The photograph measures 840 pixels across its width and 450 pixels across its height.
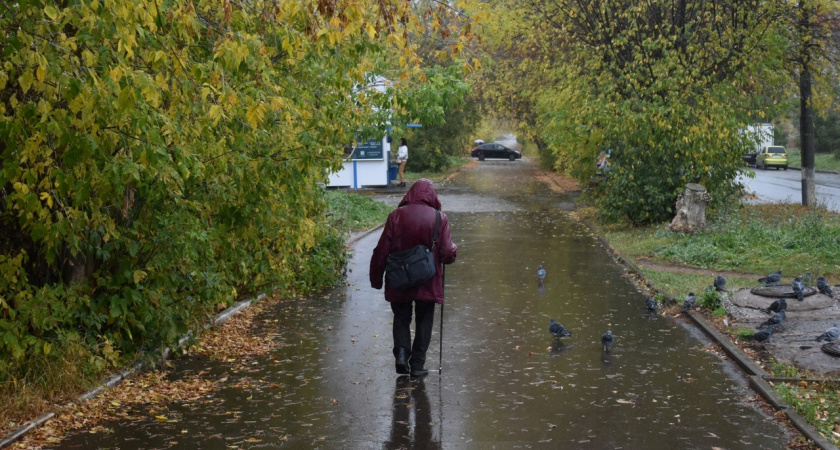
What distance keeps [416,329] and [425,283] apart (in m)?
0.48

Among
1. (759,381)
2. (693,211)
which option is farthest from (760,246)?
(759,381)

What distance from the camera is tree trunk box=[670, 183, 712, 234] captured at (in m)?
17.4

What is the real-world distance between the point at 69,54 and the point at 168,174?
3.71 ft

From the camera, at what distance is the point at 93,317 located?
24.4 feet

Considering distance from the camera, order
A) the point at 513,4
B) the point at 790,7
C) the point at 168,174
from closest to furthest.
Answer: the point at 168,174
the point at 790,7
the point at 513,4

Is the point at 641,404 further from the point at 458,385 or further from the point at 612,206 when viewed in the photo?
the point at 612,206

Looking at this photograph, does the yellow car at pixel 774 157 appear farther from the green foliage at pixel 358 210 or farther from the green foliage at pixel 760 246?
the green foliage at pixel 760 246

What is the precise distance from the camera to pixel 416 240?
313 inches

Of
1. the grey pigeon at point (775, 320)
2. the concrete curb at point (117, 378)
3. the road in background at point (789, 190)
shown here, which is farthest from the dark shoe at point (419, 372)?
the road in background at point (789, 190)

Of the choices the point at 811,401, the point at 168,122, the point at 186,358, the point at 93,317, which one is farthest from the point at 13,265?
the point at 811,401

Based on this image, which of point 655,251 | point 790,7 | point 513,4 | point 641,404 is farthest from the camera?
point 513,4

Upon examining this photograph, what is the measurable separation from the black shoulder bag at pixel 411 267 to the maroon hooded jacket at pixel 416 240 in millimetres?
99

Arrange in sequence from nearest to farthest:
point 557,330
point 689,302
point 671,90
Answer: point 557,330, point 689,302, point 671,90

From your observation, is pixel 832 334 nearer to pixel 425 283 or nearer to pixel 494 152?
pixel 425 283
